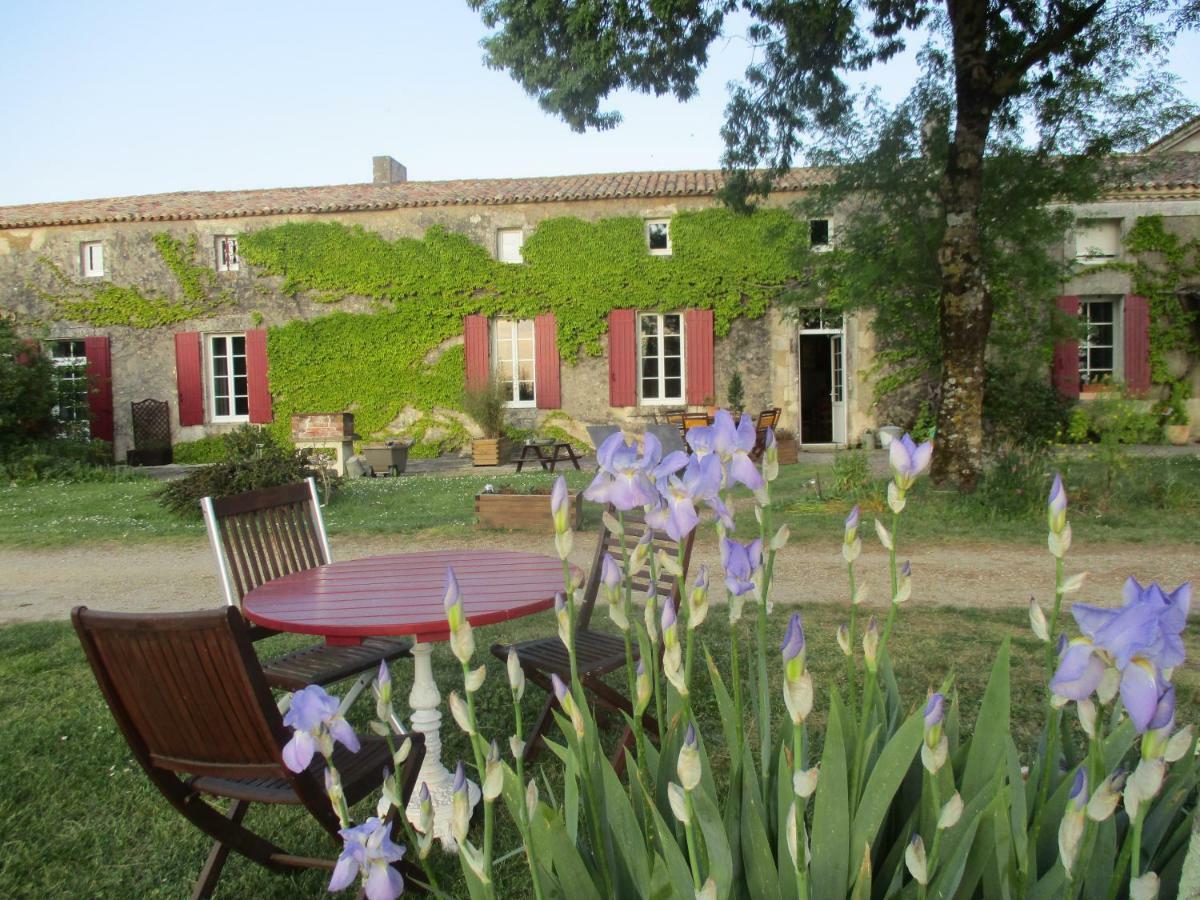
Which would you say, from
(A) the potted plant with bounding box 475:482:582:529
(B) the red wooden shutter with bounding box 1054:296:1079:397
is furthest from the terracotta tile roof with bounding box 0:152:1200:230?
(A) the potted plant with bounding box 475:482:582:529

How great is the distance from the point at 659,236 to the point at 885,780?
15.0m

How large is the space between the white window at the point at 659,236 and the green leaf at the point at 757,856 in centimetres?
1463

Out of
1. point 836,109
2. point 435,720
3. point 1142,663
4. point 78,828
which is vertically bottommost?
point 78,828

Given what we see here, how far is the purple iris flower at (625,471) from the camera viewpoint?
110 centimetres

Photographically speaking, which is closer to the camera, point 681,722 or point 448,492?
point 681,722

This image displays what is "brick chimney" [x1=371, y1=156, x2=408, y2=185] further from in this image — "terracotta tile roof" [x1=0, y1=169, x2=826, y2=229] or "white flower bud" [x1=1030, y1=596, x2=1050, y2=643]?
"white flower bud" [x1=1030, y1=596, x2=1050, y2=643]

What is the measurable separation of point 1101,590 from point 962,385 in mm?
3205

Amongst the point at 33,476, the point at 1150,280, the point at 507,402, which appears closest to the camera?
the point at 33,476

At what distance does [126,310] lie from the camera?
53.4 ft

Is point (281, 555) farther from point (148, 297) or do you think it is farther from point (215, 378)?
point (148, 297)

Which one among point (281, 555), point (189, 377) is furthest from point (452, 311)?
point (281, 555)

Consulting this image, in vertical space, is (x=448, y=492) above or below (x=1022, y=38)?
below

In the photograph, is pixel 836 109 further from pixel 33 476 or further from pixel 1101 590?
pixel 33 476

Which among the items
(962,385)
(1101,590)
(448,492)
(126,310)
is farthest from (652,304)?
(1101,590)
